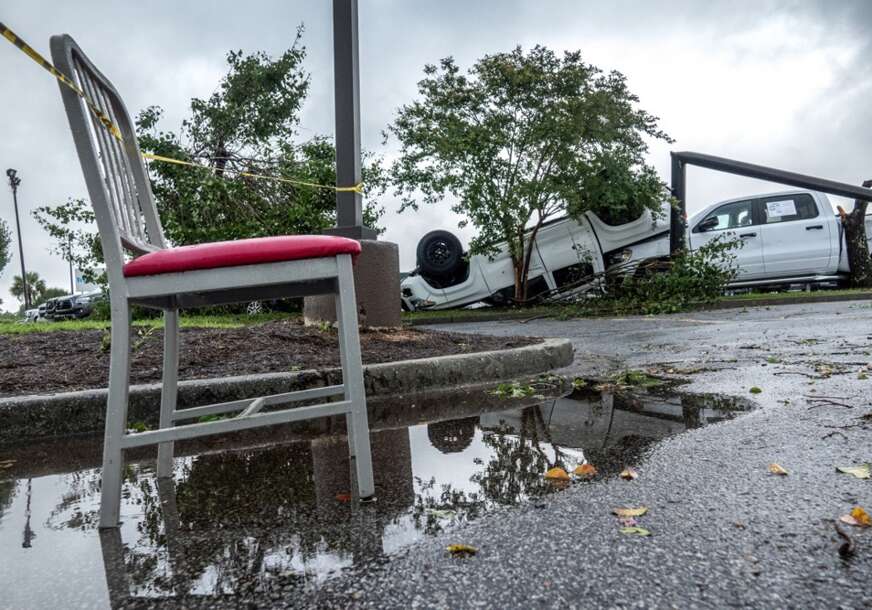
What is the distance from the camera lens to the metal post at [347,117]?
196 inches

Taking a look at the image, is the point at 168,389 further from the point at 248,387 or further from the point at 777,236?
the point at 777,236

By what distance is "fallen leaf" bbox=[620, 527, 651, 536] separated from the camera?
151 centimetres

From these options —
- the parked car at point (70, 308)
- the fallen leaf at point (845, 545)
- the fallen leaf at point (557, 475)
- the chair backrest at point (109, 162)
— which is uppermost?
the parked car at point (70, 308)

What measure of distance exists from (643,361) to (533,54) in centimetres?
969

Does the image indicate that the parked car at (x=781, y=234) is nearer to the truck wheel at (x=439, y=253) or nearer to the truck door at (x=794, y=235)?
the truck door at (x=794, y=235)

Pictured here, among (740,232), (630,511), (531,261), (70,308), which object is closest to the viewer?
(630,511)

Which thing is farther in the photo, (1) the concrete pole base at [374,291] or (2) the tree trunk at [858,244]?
(2) the tree trunk at [858,244]

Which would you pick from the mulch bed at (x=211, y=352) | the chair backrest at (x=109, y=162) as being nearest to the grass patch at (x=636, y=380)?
the mulch bed at (x=211, y=352)

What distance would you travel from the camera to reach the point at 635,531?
1529 mm

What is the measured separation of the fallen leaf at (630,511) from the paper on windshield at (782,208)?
12.3 meters

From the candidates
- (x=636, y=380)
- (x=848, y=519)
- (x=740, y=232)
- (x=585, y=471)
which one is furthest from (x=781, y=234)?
(x=848, y=519)

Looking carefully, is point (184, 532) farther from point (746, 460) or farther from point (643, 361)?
point (643, 361)

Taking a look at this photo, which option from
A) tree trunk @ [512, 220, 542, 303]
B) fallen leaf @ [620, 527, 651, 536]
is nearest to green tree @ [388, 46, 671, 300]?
tree trunk @ [512, 220, 542, 303]

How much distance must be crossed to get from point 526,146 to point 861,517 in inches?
478
